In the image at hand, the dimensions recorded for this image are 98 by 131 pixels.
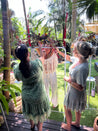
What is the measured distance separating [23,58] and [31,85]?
363 millimetres

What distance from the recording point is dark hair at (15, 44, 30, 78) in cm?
117

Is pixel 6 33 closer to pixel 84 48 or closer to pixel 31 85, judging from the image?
pixel 31 85

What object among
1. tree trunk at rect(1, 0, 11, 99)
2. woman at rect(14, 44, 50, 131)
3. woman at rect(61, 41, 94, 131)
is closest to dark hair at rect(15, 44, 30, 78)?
woman at rect(14, 44, 50, 131)

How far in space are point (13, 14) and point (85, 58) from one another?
5605 mm

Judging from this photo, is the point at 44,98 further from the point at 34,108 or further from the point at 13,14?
the point at 13,14

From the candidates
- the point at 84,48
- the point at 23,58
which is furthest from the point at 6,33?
the point at 84,48

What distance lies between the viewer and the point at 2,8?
87.2 inches

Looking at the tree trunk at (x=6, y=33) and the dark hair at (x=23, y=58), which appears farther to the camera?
the tree trunk at (x=6, y=33)

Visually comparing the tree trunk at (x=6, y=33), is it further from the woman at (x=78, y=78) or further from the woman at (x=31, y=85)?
the woman at (x=78, y=78)

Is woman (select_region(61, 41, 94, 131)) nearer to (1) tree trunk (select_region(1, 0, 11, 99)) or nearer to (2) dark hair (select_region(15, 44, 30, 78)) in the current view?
(2) dark hair (select_region(15, 44, 30, 78))

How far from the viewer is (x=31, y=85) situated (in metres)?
1.34

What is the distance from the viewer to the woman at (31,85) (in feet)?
3.97

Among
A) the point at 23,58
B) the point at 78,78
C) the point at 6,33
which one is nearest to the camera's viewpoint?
the point at 23,58

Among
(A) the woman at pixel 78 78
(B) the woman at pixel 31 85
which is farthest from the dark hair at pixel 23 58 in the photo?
(A) the woman at pixel 78 78
